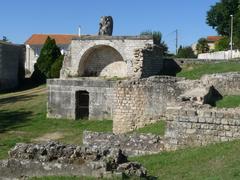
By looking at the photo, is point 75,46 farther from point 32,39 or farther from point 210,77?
point 32,39

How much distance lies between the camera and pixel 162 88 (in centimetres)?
1731

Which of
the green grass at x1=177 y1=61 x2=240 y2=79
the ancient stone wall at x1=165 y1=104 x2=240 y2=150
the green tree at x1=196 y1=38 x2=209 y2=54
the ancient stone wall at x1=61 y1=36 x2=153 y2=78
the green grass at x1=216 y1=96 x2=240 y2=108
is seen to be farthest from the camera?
the green tree at x1=196 y1=38 x2=209 y2=54

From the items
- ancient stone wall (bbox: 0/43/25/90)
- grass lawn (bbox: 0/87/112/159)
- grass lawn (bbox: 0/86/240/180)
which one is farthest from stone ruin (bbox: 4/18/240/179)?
ancient stone wall (bbox: 0/43/25/90)

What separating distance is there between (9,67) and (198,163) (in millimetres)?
41104

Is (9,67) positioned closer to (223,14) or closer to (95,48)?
(95,48)

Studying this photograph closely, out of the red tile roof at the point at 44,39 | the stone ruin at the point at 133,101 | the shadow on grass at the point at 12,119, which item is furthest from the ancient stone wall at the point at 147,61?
the red tile roof at the point at 44,39

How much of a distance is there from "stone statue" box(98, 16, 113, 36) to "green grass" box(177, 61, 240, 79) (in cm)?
728

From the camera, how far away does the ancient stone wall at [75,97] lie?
81.8 ft

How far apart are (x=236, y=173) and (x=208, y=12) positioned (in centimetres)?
6242

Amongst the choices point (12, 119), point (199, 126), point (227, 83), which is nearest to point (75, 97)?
point (12, 119)

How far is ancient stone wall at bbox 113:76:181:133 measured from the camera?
56.7 feet

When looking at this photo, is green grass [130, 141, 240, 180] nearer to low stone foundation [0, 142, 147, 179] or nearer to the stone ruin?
the stone ruin

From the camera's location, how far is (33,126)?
24.7 m

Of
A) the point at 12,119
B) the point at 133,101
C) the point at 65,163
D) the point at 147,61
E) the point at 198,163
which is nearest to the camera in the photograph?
the point at 65,163
